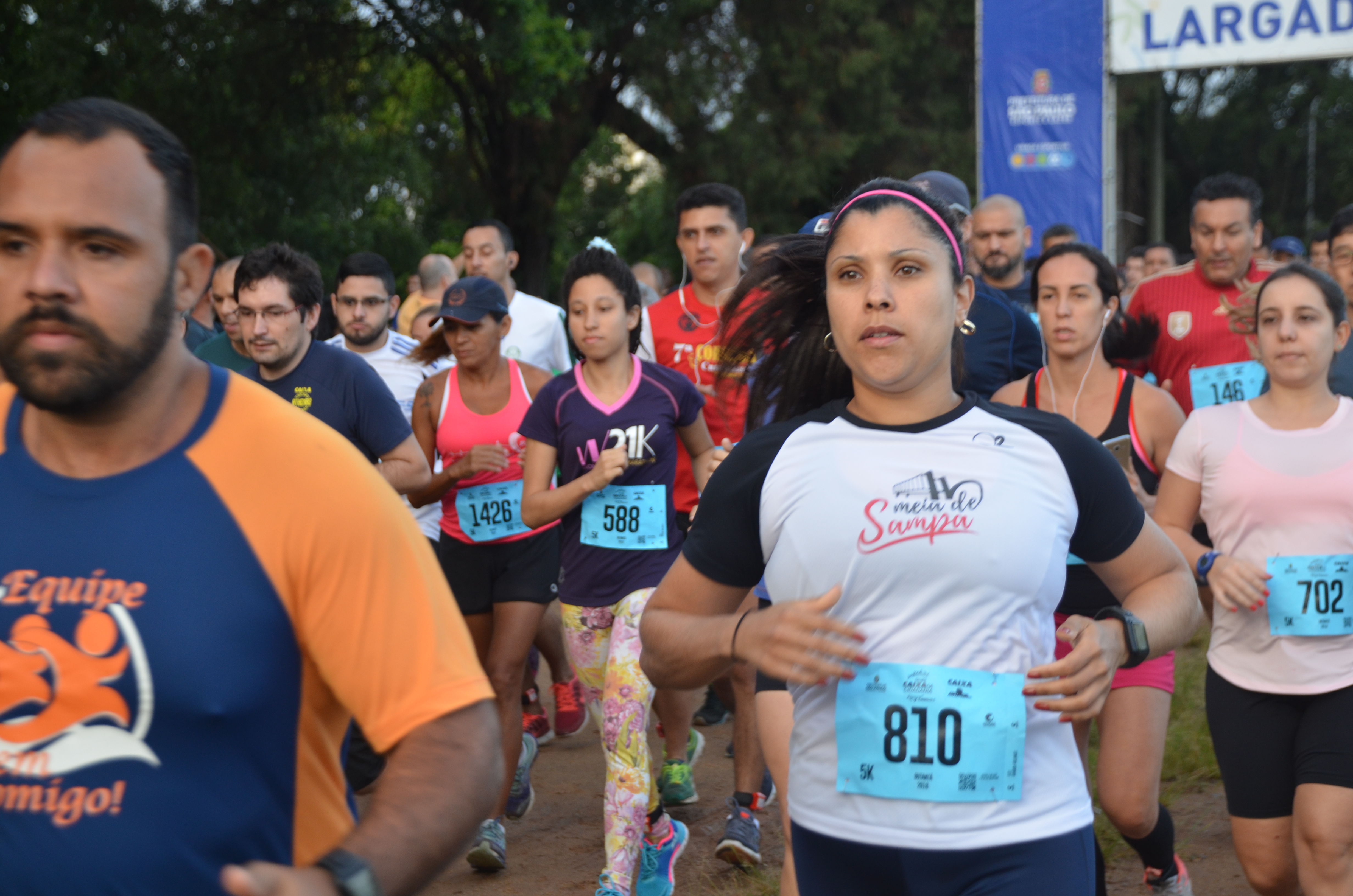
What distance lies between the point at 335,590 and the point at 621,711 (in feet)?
11.3

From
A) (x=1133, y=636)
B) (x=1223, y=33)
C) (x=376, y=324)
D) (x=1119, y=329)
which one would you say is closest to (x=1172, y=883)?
(x=1119, y=329)

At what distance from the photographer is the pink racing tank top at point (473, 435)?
621 centimetres

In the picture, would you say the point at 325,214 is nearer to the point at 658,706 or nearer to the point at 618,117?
the point at 618,117

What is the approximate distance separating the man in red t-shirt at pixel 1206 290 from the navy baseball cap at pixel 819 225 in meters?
3.16

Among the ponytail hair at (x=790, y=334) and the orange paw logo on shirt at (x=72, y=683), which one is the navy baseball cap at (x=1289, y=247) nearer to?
the ponytail hair at (x=790, y=334)

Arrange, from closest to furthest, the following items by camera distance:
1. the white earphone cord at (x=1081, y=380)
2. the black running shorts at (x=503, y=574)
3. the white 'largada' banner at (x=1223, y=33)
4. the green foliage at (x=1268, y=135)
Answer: the white earphone cord at (x=1081, y=380), the black running shorts at (x=503, y=574), the white 'largada' banner at (x=1223, y=33), the green foliage at (x=1268, y=135)

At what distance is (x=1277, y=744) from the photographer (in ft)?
13.5

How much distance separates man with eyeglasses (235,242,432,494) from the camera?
5332 millimetres

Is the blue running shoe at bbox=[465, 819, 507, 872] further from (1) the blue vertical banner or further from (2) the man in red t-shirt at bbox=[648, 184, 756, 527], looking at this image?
(1) the blue vertical banner

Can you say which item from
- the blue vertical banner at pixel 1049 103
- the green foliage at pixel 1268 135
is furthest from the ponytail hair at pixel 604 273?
the green foliage at pixel 1268 135

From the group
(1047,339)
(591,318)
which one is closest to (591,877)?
(591,318)

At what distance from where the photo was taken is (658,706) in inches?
231

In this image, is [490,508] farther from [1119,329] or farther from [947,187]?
[1119,329]

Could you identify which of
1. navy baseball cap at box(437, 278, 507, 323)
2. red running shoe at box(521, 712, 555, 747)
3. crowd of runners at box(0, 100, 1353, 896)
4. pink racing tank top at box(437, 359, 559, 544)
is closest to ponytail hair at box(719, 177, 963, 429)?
crowd of runners at box(0, 100, 1353, 896)
